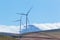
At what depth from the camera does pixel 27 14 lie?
1961 centimetres

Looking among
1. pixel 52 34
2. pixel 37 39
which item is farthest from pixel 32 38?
pixel 52 34

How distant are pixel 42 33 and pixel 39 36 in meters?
0.26

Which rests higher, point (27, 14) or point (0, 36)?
point (27, 14)

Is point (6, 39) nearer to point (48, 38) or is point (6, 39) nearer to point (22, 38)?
point (22, 38)

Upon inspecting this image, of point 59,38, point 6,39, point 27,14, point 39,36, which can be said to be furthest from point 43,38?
point 27,14

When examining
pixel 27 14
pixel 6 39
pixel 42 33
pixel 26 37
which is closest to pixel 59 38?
pixel 42 33

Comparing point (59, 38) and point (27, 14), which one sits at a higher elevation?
point (27, 14)

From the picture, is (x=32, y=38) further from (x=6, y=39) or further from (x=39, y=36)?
(x=6, y=39)

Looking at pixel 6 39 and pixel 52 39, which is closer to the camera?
pixel 52 39

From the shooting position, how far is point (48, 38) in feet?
32.5

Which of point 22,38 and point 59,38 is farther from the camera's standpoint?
point 22,38

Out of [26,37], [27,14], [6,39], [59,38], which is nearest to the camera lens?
[59,38]

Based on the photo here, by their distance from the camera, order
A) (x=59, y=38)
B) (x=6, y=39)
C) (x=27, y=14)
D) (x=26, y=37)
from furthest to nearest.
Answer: (x=27, y=14) → (x=6, y=39) → (x=26, y=37) → (x=59, y=38)

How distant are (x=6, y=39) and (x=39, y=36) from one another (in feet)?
8.09
